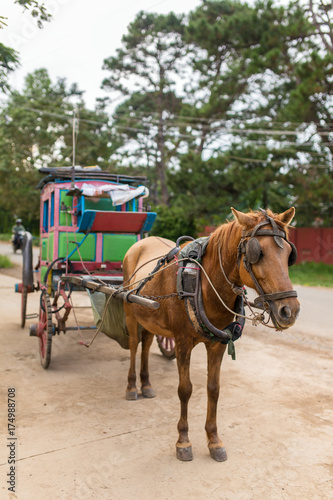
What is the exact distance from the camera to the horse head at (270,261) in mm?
2600

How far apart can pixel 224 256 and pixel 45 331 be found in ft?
10.1

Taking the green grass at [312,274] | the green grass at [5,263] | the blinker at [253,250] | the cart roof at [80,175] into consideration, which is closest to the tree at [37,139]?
the green grass at [5,263]

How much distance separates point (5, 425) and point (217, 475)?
1.92m

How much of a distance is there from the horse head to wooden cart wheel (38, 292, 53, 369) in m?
2.94

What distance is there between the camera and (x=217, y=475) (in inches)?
120

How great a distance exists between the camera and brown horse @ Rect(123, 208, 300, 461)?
268 centimetres

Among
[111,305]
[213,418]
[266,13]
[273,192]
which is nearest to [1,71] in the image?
[111,305]

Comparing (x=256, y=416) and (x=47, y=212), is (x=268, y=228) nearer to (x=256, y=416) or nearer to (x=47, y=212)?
(x=256, y=416)

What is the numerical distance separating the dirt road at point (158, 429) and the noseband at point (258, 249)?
4.37ft

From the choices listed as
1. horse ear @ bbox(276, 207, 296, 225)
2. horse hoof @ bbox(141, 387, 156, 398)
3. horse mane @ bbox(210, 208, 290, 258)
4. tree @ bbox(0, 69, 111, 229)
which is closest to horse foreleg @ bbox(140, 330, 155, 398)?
horse hoof @ bbox(141, 387, 156, 398)

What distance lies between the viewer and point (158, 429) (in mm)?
A: 3754

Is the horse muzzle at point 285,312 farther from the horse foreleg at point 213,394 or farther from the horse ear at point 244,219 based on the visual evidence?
the horse foreleg at point 213,394

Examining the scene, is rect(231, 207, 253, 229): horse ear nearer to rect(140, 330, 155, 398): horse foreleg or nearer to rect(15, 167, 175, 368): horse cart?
rect(140, 330, 155, 398): horse foreleg

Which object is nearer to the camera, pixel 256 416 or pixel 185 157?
pixel 256 416
